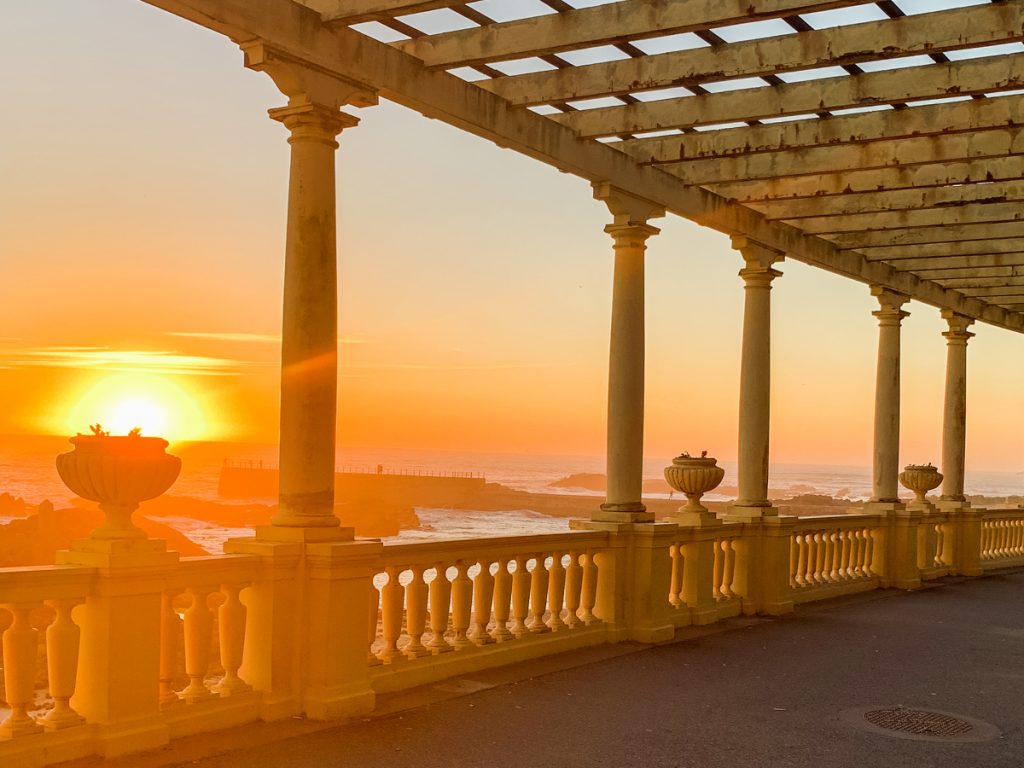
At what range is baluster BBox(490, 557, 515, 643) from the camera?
10281 millimetres

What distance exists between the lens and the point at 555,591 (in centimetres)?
1117

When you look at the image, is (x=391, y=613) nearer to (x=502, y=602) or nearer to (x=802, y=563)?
(x=502, y=602)

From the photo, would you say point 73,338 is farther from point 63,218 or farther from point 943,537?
point 943,537

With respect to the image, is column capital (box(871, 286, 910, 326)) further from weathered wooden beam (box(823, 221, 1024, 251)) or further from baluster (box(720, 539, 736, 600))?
baluster (box(720, 539, 736, 600))

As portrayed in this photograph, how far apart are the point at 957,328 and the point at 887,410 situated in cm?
338

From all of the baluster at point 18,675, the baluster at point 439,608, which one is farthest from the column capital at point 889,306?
the baluster at point 18,675

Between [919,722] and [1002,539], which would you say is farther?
[1002,539]

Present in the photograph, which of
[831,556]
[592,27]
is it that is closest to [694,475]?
[831,556]

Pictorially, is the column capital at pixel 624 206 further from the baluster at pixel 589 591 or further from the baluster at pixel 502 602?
the baluster at pixel 502 602

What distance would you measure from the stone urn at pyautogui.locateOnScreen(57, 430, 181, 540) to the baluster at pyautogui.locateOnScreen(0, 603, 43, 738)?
0.71 meters

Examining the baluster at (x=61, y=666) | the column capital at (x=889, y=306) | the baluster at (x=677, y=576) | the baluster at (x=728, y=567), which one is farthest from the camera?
the column capital at (x=889, y=306)

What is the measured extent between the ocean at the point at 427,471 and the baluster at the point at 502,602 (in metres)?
35.7

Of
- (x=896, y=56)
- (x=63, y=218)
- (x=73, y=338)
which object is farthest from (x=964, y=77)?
(x=73, y=338)

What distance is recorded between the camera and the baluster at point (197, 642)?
744 cm
